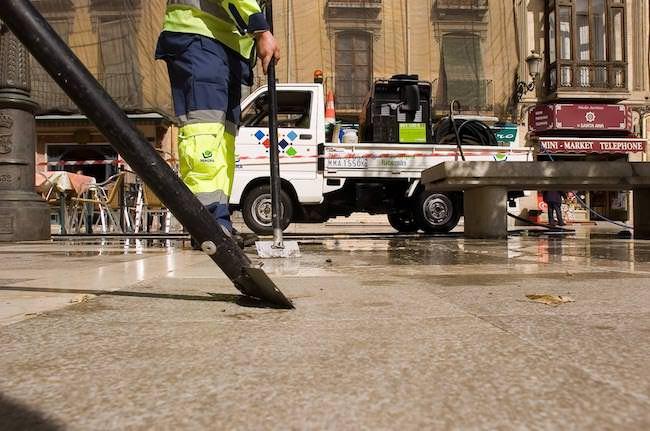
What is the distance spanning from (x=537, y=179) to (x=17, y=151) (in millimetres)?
5382

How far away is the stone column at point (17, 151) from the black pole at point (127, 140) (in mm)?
4706

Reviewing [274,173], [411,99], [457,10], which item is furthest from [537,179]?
[457,10]

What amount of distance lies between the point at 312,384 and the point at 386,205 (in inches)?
296

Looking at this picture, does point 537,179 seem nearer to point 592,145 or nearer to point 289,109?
point 289,109

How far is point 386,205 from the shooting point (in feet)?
27.5

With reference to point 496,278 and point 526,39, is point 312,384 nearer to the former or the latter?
point 496,278

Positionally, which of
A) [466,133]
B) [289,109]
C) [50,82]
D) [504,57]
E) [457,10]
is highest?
[457,10]

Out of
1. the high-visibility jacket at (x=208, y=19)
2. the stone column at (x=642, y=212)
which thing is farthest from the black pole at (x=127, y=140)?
the stone column at (x=642, y=212)

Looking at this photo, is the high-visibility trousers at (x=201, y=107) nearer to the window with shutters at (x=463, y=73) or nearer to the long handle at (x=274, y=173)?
the long handle at (x=274, y=173)

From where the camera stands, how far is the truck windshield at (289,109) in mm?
7852

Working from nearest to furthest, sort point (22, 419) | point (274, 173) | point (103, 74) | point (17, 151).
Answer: point (22, 419) → point (274, 173) → point (17, 151) → point (103, 74)

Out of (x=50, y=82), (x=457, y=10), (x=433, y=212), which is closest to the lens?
(x=433, y=212)

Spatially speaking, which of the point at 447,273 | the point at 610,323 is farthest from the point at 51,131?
the point at 610,323

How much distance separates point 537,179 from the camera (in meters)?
5.53
